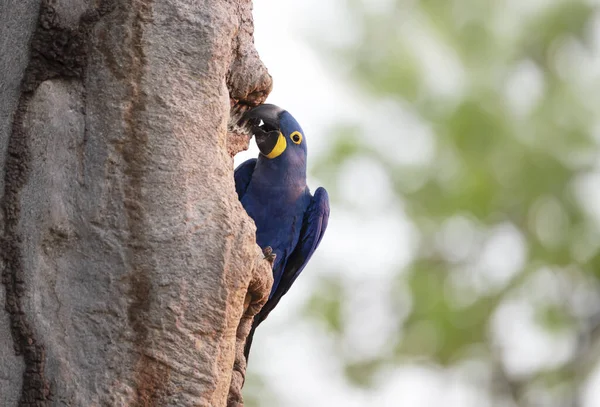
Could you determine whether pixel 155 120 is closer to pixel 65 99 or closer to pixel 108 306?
pixel 65 99

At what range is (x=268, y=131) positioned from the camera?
446cm

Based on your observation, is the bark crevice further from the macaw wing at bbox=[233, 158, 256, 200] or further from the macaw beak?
the macaw wing at bbox=[233, 158, 256, 200]

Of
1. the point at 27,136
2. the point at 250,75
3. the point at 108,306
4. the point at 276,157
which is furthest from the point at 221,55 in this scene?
the point at 276,157

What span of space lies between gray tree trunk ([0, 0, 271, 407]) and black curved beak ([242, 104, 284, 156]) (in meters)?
0.95

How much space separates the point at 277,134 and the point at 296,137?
15cm

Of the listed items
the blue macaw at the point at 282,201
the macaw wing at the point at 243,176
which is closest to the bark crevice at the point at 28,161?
the blue macaw at the point at 282,201

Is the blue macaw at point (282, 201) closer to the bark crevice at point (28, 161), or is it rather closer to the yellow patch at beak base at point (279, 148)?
the yellow patch at beak base at point (279, 148)

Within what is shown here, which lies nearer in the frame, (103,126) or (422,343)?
(103,126)

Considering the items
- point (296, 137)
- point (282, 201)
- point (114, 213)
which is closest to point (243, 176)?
point (282, 201)

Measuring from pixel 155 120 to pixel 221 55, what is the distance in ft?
1.16

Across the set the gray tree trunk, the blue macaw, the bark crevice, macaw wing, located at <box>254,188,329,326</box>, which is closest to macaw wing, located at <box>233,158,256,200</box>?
the blue macaw

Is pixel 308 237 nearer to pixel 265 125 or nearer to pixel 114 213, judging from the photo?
pixel 265 125

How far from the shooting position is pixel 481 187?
1340cm

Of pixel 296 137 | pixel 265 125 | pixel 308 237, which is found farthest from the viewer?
pixel 308 237
